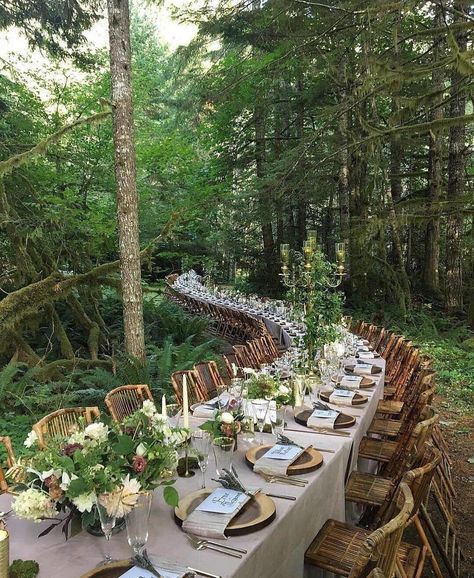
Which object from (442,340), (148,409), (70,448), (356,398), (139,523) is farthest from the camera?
(442,340)

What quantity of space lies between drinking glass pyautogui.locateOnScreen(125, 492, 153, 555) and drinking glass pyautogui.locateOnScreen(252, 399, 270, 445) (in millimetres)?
1355

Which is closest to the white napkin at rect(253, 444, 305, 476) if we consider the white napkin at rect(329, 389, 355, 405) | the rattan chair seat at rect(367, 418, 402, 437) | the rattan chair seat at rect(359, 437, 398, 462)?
the white napkin at rect(329, 389, 355, 405)

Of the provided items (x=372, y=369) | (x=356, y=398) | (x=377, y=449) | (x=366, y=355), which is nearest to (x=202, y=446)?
(x=356, y=398)

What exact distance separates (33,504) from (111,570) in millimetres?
404

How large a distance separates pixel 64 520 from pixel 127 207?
4.64 metres

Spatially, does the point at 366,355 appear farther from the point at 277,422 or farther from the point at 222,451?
the point at 222,451

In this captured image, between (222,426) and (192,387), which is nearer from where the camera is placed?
(222,426)

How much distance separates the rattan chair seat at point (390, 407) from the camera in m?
5.23

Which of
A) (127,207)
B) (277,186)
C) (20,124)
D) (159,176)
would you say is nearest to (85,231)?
(20,124)

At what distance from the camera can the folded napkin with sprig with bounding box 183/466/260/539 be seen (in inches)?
81.5

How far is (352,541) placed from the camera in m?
2.80

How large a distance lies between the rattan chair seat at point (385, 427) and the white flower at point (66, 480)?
343cm

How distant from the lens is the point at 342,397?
13.8 ft

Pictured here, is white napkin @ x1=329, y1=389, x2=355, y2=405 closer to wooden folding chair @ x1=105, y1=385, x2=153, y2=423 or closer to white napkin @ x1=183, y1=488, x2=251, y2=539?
wooden folding chair @ x1=105, y1=385, x2=153, y2=423
